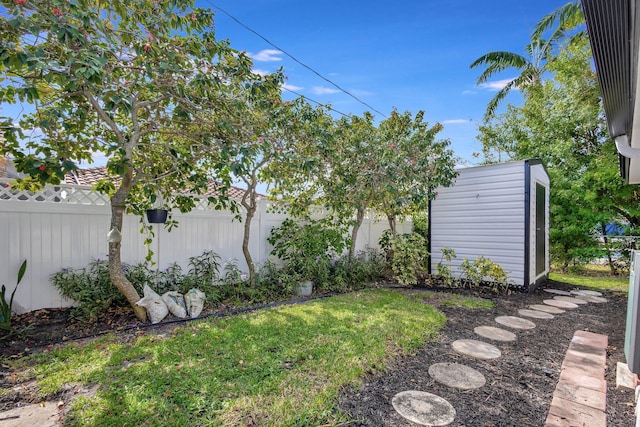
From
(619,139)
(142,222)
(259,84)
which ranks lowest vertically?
(142,222)

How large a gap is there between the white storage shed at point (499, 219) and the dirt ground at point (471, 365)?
4.97 feet

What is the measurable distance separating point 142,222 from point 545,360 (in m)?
4.83

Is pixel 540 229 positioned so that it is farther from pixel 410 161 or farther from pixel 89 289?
pixel 89 289

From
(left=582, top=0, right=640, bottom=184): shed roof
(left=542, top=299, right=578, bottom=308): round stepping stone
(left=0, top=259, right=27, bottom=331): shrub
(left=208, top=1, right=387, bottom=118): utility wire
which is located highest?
(left=208, top=1, right=387, bottom=118): utility wire

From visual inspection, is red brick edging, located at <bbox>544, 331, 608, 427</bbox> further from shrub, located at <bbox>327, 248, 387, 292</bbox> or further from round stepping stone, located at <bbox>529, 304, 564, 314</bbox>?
shrub, located at <bbox>327, 248, 387, 292</bbox>

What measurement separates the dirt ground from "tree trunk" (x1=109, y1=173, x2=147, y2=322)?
0.28 meters

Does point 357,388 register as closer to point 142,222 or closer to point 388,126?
point 142,222

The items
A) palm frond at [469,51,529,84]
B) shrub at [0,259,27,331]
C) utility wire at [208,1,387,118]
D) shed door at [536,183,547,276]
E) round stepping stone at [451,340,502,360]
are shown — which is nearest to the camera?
round stepping stone at [451,340,502,360]

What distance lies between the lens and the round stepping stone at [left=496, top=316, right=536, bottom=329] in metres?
3.89

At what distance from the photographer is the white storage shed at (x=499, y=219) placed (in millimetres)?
5812

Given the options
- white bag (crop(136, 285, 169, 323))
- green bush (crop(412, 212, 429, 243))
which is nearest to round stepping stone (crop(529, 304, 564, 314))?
green bush (crop(412, 212, 429, 243))

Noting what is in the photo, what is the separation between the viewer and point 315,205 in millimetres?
6078

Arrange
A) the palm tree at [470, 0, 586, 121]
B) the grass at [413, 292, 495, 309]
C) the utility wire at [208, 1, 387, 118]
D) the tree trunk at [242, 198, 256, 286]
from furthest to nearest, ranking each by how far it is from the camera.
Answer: the palm tree at [470, 0, 586, 121] → the utility wire at [208, 1, 387, 118] → the tree trunk at [242, 198, 256, 286] → the grass at [413, 292, 495, 309]

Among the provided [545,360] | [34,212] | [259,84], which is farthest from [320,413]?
[34,212]
